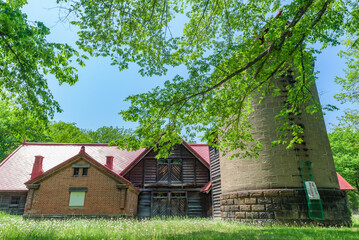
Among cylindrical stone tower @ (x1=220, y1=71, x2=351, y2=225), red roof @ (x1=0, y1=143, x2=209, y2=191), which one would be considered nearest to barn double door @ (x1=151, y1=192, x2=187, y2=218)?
red roof @ (x1=0, y1=143, x2=209, y2=191)

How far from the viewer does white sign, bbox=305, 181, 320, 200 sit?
11.2 m

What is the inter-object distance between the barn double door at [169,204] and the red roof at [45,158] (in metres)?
4.67

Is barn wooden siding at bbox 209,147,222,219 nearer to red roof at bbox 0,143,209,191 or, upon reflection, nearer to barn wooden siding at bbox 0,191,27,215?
red roof at bbox 0,143,209,191

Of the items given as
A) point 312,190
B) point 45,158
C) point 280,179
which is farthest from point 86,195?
point 312,190

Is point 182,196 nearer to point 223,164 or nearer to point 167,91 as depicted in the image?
point 223,164

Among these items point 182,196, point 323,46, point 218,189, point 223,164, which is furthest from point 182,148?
point 323,46

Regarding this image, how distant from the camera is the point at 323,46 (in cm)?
836

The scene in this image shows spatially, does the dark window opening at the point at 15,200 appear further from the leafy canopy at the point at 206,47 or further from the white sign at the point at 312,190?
the white sign at the point at 312,190

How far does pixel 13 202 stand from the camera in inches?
817

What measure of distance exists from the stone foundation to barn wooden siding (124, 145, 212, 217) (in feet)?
29.4

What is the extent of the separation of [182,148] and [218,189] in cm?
723

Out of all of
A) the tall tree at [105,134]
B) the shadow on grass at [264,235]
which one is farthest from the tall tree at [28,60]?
the tall tree at [105,134]

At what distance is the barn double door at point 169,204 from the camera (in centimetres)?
2085

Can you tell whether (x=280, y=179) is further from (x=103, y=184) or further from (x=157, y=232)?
(x=103, y=184)
